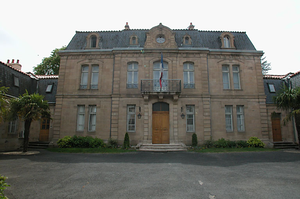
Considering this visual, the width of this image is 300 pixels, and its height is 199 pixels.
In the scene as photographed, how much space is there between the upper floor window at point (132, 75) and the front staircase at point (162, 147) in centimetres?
508

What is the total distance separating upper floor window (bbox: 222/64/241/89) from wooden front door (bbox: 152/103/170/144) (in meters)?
5.62

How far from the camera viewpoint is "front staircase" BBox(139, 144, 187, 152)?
12.6 m

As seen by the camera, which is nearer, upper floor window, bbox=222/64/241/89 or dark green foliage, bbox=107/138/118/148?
dark green foliage, bbox=107/138/118/148

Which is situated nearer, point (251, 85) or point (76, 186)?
point (76, 186)

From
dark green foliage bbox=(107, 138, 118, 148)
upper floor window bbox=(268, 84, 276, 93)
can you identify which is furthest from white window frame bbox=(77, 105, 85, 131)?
upper floor window bbox=(268, 84, 276, 93)

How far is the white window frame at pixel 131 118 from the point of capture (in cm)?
1462

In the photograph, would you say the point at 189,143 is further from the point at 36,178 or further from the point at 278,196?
the point at 36,178

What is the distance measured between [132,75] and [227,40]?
360 inches

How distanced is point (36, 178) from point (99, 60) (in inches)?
446

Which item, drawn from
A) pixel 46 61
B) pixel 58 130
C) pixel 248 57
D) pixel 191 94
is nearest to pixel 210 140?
pixel 191 94

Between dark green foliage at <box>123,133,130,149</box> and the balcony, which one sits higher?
the balcony

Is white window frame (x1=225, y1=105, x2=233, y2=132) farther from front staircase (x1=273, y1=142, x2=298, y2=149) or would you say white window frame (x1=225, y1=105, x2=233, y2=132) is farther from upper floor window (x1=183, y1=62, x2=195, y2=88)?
front staircase (x1=273, y1=142, x2=298, y2=149)

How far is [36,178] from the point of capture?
617cm

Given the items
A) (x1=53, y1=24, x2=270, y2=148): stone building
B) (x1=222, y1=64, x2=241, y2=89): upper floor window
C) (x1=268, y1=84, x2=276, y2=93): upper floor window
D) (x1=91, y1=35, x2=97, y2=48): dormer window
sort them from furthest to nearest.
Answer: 1. (x1=268, y1=84, x2=276, y2=93): upper floor window
2. (x1=91, y1=35, x2=97, y2=48): dormer window
3. (x1=222, y1=64, x2=241, y2=89): upper floor window
4. (x1=53, y1=24, x2=270, y2=148): stone building
